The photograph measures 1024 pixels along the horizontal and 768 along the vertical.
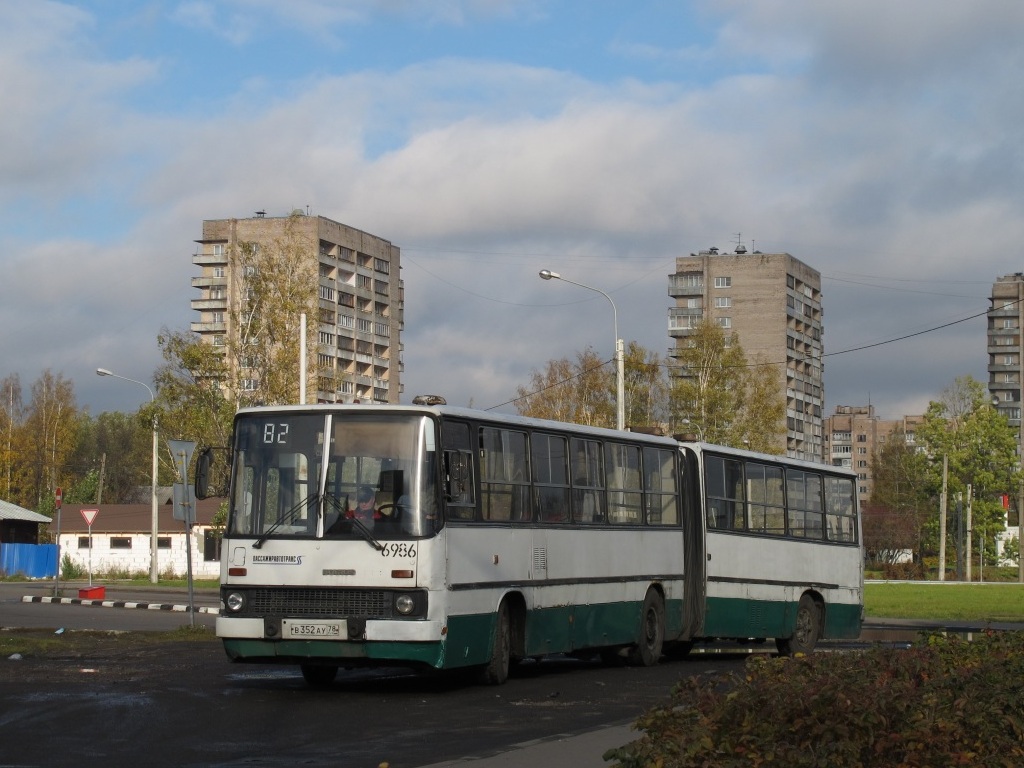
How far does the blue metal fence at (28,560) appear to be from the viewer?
7288 cm

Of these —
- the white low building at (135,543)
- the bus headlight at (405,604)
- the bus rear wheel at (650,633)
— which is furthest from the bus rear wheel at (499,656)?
the white low building at (135,543)

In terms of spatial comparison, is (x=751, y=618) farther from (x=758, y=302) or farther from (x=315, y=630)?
(x=758, y=302)

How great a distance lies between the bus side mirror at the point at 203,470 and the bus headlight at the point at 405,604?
2302 millimetres

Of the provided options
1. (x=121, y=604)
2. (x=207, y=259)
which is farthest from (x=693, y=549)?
(x=207, y=259)

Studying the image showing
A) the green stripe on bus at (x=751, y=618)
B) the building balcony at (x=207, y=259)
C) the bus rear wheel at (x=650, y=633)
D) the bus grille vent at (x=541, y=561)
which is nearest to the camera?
the bus grille vent at (x=541, y=561)

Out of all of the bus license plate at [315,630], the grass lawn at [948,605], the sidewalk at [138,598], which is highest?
the bus license plate at [315,630]

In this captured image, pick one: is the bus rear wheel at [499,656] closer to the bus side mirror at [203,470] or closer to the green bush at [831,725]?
the bus side mirror at [203,470]

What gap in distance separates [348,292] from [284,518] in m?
114

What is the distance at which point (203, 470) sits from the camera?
50.8 ft

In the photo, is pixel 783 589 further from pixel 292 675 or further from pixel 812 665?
pixel 812 665

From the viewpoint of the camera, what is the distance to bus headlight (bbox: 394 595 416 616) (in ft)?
48.0

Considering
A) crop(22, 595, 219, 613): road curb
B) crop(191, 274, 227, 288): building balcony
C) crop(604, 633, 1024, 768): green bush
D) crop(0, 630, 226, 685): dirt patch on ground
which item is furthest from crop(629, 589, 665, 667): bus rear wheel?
crop(191, 274, 227, 288): building balcony

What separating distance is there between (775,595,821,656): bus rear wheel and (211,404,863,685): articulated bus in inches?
80.2

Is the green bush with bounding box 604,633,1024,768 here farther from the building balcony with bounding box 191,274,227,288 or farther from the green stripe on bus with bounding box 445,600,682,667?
the building balcony with bounding box 191,274,227,288
